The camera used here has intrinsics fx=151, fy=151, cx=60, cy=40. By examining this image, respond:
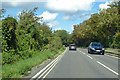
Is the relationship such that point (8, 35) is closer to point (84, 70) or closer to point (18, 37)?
point (18, 37)

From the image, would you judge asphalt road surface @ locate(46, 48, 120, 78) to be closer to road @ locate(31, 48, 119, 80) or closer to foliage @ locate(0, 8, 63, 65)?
road @ locate(31, 48, 119, 80)

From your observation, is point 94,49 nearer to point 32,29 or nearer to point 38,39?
point 38,39

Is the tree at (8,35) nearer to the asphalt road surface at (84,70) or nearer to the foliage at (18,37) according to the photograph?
the foliage at (18,37)

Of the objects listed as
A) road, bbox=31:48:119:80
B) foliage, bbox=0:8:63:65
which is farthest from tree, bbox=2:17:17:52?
road, bbox=31:48:119:80

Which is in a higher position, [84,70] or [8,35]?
[8,35]

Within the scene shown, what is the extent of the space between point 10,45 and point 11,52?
0.66 meters

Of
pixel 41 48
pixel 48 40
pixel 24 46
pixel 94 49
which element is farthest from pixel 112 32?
pixel 24 46

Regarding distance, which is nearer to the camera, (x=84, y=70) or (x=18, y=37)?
(x=84, y=70)

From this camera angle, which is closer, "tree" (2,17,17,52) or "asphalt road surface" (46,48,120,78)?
"asphalt road surface" (46,48,120,78)

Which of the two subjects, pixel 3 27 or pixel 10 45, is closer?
pixel 3 27

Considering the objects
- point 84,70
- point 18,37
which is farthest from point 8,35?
point 84,70

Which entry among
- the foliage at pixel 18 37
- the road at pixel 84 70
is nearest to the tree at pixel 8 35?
the foliage at pixel 18 37

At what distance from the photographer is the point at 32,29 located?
19297 mm

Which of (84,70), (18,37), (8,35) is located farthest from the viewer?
(18,37)
